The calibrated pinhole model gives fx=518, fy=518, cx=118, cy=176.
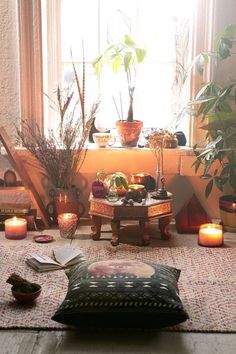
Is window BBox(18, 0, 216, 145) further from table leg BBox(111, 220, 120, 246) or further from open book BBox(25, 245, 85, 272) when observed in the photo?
open book BBox(25, 245, 85, 272)

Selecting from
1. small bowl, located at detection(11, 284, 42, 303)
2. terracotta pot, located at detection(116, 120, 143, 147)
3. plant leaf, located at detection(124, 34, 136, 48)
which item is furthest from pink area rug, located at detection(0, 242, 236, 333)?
plant leaf, located at detection(124, 34, 136, 48)

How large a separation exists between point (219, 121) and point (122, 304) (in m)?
1.84

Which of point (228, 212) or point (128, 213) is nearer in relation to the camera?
point (128, 213)

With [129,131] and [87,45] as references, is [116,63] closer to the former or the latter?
[87,45]

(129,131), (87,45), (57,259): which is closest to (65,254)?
(57,259)

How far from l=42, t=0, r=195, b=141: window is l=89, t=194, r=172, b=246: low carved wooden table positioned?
0.87 metres

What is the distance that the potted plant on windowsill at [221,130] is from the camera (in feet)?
11.0

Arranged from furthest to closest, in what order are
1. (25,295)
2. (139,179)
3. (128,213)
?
(139,179) → (128,213) → (25,295)

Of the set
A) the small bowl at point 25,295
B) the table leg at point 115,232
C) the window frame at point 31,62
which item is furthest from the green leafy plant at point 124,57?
the small bowl at point 25,295

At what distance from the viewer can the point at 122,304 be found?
205 centimetres

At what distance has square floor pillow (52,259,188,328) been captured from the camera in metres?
2.04

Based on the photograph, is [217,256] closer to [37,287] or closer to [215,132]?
[215,132]

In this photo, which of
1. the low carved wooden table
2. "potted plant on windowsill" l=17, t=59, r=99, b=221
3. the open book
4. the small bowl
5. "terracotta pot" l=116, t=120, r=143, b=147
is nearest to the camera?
the small bowl

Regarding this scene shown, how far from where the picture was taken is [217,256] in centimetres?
302
